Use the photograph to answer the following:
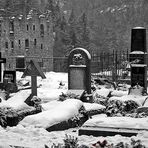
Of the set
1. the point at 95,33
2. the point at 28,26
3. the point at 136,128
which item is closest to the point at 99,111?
the point at 136,128

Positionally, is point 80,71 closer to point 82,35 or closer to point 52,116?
point 52,116

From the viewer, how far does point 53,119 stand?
9359 millimetres

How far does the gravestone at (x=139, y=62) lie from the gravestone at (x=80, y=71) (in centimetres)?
147

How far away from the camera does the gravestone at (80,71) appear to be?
13973mm

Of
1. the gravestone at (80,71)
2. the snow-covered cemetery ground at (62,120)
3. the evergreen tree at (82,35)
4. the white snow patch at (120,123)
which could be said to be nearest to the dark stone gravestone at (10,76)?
the gravestone at (80,71)

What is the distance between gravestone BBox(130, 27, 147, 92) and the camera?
1365cm

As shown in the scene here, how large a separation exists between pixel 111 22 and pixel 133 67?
104076 millimetres

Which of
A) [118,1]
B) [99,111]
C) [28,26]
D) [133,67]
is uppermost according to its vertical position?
[118,1]

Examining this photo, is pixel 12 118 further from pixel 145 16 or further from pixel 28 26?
pixel 145 16

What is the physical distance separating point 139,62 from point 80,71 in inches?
78.4

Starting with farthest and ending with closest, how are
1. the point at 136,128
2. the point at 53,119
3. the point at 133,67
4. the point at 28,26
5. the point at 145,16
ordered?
the point at 145,16 < the point at 28,26 < the point at 133,67 < the point at 53,119 < the point at 136,128

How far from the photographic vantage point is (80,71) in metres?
14.1

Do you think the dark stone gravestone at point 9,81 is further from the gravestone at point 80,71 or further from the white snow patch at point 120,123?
the white snow patch at point 120,123

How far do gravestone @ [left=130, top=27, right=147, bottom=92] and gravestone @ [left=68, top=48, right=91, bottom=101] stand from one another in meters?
1.47
